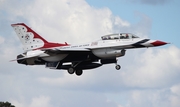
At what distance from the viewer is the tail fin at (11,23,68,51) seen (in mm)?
64188

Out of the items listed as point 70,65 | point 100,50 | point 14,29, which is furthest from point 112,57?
point 14,29

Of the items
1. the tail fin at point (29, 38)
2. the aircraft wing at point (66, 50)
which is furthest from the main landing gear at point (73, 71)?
the tail fin at point (29, 38)

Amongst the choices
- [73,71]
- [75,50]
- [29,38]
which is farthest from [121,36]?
Result: [29,38]

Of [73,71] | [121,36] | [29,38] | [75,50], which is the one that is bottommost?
[73,71]

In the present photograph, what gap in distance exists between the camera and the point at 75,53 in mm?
61500

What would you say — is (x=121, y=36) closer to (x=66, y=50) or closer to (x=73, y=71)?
(x=66, y=50)

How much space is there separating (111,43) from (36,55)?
302 inches

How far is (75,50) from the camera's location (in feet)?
200

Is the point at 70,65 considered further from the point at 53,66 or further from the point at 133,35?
the point at 133,35

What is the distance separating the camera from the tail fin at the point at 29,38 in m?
64.2

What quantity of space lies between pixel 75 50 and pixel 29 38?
5953mm

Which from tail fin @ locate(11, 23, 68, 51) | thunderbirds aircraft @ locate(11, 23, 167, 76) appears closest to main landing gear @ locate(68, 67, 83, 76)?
thunderbirds aircraft @ locate(11, 23, 167, 76)

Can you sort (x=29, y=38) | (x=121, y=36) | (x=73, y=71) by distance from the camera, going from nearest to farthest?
(x=121, y=36) < (x=73, y=71) < (x=29, y=38)

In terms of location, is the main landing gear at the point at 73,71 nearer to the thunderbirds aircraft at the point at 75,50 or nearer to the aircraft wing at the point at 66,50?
the thunderbirds aircraft at the point at 75,50
